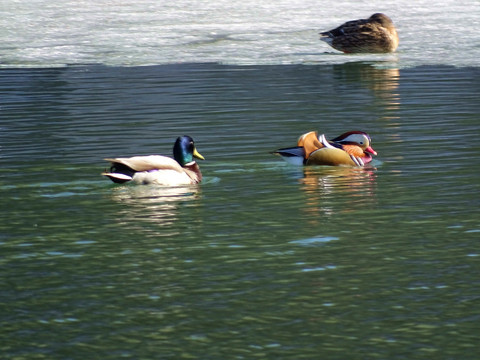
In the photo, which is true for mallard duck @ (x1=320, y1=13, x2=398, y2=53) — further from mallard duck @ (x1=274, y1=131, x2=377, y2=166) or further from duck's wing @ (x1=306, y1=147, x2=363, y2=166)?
duck's wing @ (x1=306, y1=147, x2=363, y2=166)

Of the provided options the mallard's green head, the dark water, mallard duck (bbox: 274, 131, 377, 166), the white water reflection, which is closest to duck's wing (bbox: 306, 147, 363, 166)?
mallard duck (bbox: 274, 131, 377, 166)

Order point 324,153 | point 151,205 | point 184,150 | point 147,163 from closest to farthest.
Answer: point 151,205, point 147,163, point 184,150, point 324,153

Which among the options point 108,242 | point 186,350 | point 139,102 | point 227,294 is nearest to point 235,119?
point 139,102

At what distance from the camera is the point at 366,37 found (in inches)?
1084

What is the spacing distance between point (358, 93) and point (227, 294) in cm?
1283

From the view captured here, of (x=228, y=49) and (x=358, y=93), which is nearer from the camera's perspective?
(x=358, y=93)

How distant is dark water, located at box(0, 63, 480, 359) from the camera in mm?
7164

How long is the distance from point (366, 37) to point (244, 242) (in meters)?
18.6

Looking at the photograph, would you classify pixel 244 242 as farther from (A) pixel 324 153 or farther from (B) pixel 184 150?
(A) pixel 324 153

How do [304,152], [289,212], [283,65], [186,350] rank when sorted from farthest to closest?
[283,65] → [304,152] → [289,212] → [186,350]

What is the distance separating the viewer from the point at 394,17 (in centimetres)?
3347

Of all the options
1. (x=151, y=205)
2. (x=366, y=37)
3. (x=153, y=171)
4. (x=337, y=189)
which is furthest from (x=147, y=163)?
(x=366, y=37)

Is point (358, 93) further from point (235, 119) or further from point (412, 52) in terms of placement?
point (412, 52)

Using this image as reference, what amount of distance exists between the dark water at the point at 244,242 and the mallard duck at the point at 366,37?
8.95 metres
